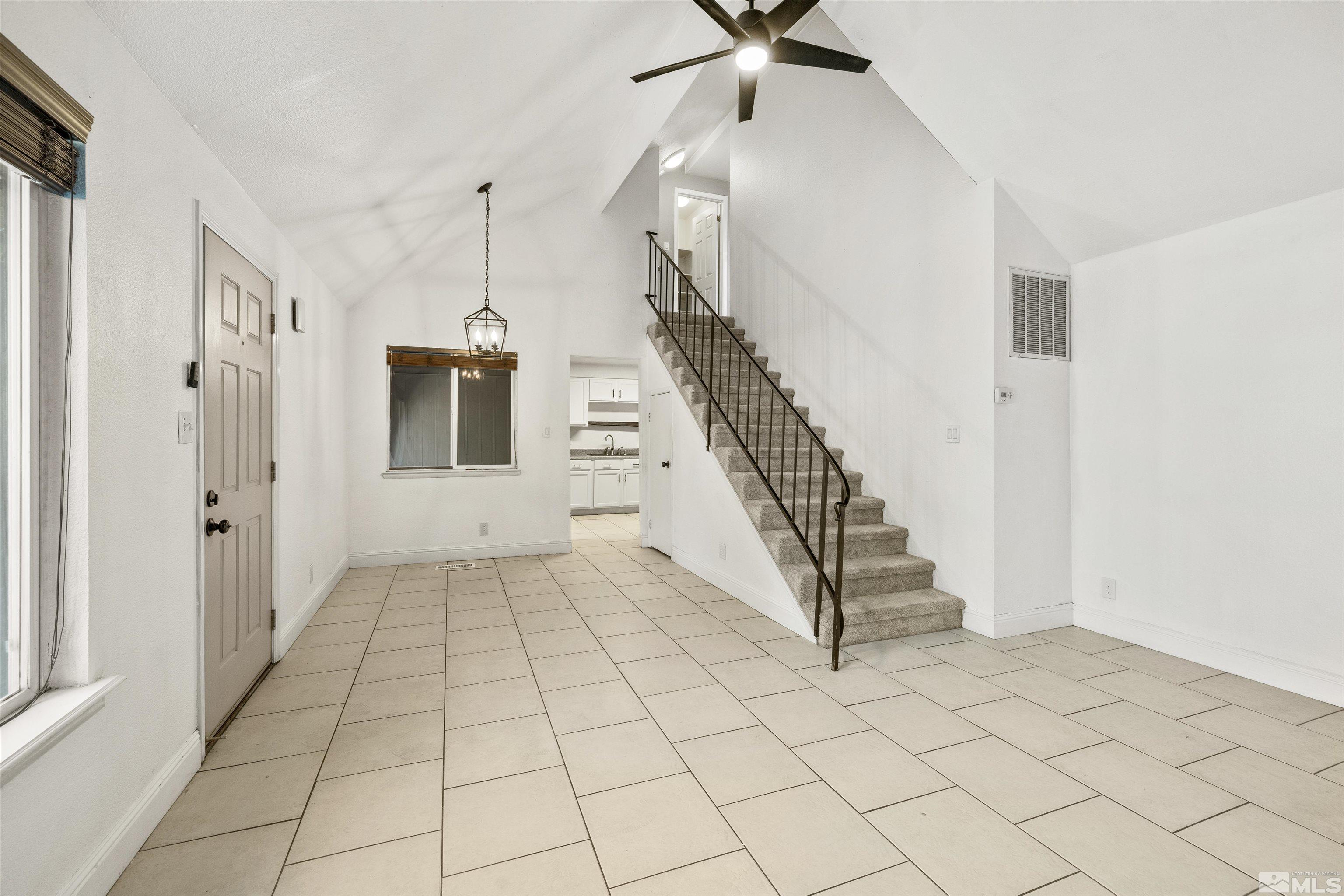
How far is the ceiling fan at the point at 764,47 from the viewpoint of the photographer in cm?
242

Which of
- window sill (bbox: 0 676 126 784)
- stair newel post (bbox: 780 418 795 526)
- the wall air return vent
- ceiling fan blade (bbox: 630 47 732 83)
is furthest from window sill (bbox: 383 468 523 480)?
the wall air return vent

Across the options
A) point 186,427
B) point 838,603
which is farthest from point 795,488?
point 186,427

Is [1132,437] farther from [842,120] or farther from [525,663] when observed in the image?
[525,663]

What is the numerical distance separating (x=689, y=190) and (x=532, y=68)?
18.5ft

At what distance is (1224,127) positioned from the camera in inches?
102

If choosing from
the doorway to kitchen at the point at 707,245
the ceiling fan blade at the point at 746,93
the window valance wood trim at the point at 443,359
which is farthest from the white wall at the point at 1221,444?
the doorway to kitchen at the point at 707,245

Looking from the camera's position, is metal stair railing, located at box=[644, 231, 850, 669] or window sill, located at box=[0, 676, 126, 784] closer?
window sill, located at box=[0, 676, 126, 784]

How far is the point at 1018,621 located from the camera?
3539 millimetres

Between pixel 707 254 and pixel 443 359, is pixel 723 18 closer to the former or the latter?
pixel 443 359

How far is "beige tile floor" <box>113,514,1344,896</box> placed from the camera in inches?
64.3

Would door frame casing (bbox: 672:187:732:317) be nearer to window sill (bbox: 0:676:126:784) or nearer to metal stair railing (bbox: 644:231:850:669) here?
metal stair railing (bbox: 644:231:850:669)

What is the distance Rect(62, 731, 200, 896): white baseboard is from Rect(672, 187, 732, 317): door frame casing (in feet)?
23.0

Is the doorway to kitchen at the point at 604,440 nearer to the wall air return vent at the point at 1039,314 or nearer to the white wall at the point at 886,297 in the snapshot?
the white wall at the point at 886,297

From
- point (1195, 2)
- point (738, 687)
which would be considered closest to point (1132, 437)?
point (1195, 2)
